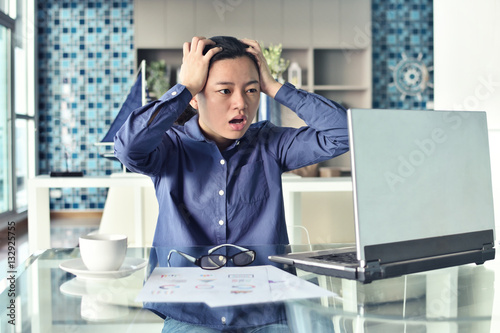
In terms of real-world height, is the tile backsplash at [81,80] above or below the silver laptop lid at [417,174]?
above

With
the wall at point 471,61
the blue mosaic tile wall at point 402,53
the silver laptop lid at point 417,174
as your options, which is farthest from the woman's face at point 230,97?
the blue mosaic tile wall at point 402,53

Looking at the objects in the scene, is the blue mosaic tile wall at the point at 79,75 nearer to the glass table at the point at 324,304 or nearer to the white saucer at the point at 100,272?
the white saucer at the point at 100,272

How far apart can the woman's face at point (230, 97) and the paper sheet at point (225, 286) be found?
376 millimetres

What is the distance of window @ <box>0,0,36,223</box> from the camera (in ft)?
17.1

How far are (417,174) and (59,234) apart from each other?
4.41 meters

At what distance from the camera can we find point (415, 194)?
2.56ft

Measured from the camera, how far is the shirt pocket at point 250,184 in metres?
1.26

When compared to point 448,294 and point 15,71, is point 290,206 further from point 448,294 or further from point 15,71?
point 15,71

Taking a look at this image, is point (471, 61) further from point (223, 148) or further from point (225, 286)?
point (225, 286)

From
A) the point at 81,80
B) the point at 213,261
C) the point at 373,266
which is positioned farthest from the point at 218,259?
the point at 81,80

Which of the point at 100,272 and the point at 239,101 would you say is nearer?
the point at 100,272

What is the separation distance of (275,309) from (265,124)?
782mm

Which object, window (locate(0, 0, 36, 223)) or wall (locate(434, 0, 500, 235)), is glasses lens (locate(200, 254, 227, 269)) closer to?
wall (locate(434, 0, 500, 235))

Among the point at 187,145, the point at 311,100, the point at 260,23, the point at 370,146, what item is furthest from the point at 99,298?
the point at 260,23
